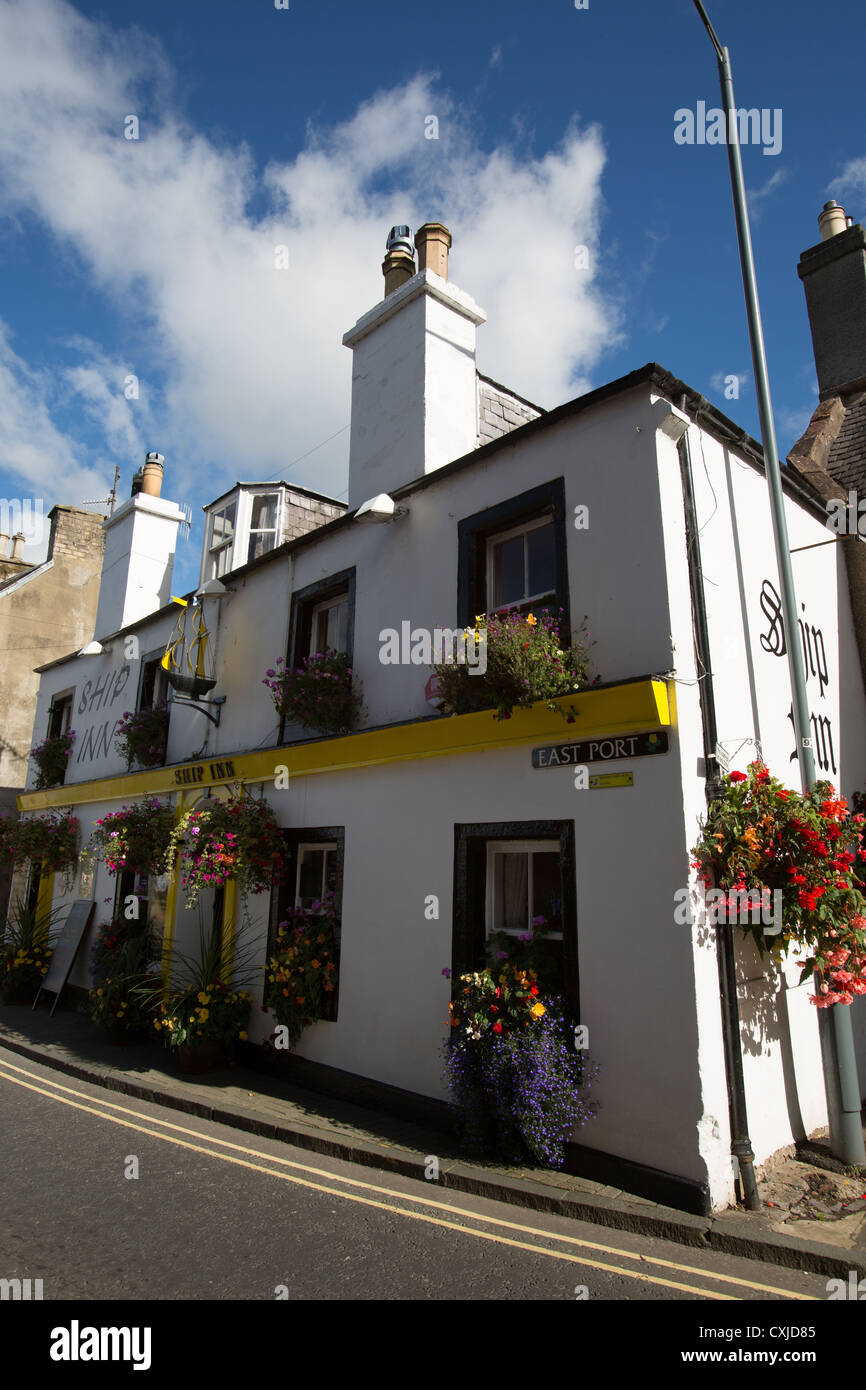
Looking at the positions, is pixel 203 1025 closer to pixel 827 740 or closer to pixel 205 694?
pixel 205 694

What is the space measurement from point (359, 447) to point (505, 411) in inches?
85.5

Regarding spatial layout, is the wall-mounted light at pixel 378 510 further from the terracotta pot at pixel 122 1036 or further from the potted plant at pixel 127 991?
the terracotta pot at pixel 122 1036

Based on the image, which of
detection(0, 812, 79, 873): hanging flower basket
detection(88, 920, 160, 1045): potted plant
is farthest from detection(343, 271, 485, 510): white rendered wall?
detection(0, 812, 79, 873): hanging flower basket

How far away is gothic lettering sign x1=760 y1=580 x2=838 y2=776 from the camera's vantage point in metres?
7.24

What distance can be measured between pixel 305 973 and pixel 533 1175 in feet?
10.8

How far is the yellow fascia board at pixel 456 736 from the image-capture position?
5633 millimetres

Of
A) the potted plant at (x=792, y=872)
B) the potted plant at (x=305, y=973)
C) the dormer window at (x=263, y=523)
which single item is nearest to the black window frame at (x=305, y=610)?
the potted plant at (x=305, y=973)

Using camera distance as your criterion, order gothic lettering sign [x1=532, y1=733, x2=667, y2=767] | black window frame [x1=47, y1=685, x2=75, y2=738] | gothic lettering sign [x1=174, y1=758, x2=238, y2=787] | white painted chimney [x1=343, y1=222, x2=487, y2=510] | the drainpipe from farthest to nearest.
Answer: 1. black window frame [x1=47, y1=685, x2=75, y2=738]
2. gothic lettering sign [x1=174, y1=758, x2=238, y2=787]
3. white painted chimney [x1=343, y1=222, x2=487, y2=510]
4. gothic lettering sign [x1=532, y1=733, x2=667, y2=767]
5. the drainpipe

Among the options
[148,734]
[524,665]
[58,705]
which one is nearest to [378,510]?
[524,665]

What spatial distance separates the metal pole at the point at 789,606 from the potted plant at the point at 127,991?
23.7 feet

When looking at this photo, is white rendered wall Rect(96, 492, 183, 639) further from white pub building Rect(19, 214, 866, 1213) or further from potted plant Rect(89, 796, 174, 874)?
potted plant Rect(89, 796, 174, 874)

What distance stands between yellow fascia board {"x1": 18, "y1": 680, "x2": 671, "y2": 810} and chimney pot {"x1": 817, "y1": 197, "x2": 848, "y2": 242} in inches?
400
